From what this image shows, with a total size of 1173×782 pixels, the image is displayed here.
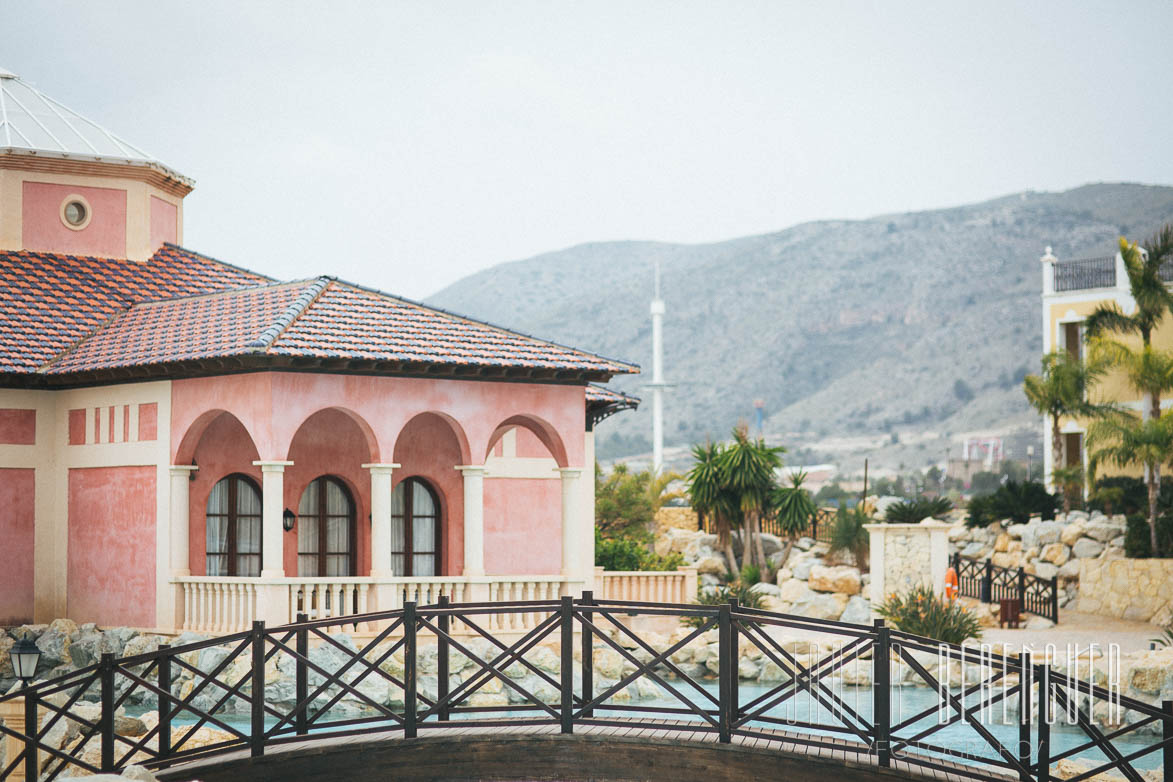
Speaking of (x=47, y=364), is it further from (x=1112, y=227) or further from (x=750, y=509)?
(x=1112, y=227)

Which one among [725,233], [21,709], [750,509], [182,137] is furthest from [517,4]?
[21,709]

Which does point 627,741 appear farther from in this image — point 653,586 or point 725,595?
point 725,595

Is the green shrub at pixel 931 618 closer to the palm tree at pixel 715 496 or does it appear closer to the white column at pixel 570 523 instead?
the white column at pixel 570 523

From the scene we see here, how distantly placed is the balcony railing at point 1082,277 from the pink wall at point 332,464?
30.0 m

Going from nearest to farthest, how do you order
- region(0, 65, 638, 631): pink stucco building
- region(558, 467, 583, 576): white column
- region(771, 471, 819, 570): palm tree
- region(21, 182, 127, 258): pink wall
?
1. region(0, 65, 638, 631): pink stucco building
2. region(558, 467, 583, 576): white column
3. region(21, 182, 127, 258): pink wall
4. region(771, 471, 819, 570): palm tree

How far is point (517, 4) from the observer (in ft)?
386

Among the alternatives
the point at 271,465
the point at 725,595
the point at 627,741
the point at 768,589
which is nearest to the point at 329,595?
the point at 271,465

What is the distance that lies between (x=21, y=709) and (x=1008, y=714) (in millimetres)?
14101

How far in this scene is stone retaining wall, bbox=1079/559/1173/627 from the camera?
28125 mm

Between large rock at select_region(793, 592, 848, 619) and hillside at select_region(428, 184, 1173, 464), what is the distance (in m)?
78.7

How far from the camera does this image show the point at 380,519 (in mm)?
20219

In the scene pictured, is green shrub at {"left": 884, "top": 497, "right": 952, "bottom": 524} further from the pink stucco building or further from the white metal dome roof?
the white metal dome roof

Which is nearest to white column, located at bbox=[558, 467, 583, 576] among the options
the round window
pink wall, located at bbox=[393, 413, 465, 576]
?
pink wall, located at bbox=[393, 413, 465, 576]

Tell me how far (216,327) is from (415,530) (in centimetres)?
509
